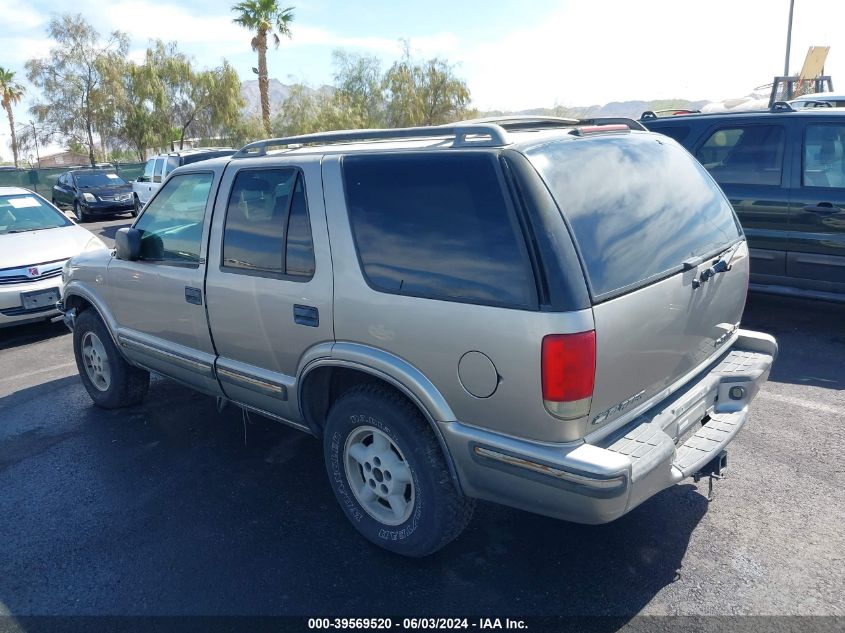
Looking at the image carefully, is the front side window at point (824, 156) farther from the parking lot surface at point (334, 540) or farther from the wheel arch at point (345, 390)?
the wheel arch at point (345, 390)

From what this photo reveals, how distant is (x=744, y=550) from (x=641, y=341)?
1.24 m

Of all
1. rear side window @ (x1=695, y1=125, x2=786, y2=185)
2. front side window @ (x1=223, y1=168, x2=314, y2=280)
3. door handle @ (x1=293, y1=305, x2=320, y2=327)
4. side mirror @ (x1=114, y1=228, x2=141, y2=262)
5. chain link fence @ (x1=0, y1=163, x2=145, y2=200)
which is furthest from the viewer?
chain link fence @ (x1=0, y1=163, x2=145, y2=200)

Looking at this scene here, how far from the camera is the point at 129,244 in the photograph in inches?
167

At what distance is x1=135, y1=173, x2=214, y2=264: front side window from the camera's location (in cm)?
397

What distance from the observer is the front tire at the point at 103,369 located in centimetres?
496

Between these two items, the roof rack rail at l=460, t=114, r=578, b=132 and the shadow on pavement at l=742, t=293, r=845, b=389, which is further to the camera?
the shadow on pavement at l=742, t=293, r=845, b=389

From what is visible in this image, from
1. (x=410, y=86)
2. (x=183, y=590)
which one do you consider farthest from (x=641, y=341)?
(x=410, y=86)

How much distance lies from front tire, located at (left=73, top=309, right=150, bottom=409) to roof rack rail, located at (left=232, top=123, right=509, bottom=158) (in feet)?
6.55

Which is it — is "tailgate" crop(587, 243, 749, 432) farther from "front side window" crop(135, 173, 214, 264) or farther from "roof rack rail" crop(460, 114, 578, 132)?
"front side window" crop(135, 173, 214, 264)

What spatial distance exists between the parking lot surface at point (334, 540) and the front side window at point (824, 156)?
Answer: 2240 millimetres

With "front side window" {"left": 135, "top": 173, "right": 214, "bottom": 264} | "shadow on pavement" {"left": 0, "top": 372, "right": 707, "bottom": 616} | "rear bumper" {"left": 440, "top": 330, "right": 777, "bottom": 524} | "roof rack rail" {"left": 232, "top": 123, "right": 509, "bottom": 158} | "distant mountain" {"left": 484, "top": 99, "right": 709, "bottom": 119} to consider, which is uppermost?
"distant mountain" {"left": 484, "top": 99, "right": 709, "bottom": 119}

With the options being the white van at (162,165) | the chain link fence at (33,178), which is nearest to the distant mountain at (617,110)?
the white van at (162,165)

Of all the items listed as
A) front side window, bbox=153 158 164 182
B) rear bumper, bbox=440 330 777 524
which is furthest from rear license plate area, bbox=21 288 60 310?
front side window, bbox=153 158 164 182

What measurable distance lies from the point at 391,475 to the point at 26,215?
7448 millimetres
